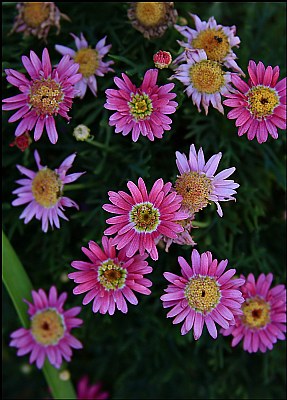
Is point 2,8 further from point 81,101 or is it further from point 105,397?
point 105,397

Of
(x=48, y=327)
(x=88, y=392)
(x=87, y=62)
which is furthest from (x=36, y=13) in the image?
(x=88, y=392)

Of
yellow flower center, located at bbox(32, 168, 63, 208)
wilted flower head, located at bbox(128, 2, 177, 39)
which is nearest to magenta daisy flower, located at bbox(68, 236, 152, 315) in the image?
yellow flower center, located at bbox(32, 168, 63, 208)

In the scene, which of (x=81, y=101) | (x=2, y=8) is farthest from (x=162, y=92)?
(x=2, y=8)

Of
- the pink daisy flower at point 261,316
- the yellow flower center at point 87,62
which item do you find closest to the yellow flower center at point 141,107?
the yellow flower center at point 87,62

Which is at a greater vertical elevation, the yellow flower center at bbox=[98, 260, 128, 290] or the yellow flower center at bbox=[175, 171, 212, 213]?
the yellow flower center at bbox=[175, 171, 212, 213]

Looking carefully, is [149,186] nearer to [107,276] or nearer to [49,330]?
[107,276]

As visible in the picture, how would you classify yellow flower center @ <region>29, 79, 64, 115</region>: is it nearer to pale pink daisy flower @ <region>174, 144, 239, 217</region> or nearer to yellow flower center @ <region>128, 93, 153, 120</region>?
yellow flower center @ <region>128, 93, 153, 120</region>

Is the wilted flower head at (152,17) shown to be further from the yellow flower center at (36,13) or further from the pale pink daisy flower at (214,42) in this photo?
the yellow flower center at (36,13)
